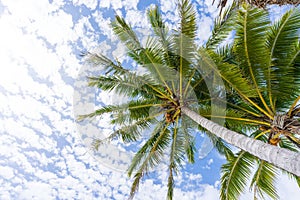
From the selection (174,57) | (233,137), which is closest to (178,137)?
(174,57)

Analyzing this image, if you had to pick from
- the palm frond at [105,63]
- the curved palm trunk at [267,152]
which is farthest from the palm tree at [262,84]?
the palm frond at [105,63]

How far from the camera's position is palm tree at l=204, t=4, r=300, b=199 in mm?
5730

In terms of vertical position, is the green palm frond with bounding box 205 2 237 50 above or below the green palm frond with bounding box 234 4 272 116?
above

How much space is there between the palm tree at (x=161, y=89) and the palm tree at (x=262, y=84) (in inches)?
16.4

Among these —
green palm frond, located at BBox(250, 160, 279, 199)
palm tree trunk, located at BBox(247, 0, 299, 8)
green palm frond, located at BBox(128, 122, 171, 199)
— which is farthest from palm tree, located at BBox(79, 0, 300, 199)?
palm tree trunk, located at BBox(247, 0, 299, 8)

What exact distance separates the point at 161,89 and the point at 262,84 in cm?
293

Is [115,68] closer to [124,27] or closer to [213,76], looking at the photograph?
[124,27]

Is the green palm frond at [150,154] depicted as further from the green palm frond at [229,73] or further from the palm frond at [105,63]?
the green palm frond at [229,73]

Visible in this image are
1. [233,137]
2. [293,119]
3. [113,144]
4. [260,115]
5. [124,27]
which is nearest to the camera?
[233,137]

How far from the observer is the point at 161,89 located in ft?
27.3

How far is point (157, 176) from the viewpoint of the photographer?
890 centimetres

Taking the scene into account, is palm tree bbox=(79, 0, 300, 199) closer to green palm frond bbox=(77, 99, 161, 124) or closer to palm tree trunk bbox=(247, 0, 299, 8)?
green palm frond bbox=(77, 99, 161, 124)

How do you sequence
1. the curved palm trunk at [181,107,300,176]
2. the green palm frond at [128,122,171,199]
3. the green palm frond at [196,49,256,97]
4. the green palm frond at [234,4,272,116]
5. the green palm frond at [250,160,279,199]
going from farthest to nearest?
1. the green palm frond at [128,122,171,199]
2. the green palm frond at [250,160,279,199]
3. the green palm frond at [196,49,256,97]
4. the green palm frond at [234,4,272,116]
5. the curved palm trunk at [181,107,300,176]

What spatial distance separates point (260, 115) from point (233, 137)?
1.89 meters
